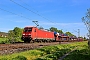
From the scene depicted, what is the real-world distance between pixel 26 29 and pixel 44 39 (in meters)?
8.75

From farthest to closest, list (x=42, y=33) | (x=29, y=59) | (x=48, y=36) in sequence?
(x=48, y=36) < (x=42, y=33) < (x=29, y=59)

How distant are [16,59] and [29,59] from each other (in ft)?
7.49

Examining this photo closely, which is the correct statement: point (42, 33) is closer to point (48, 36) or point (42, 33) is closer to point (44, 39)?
point (44, 39)

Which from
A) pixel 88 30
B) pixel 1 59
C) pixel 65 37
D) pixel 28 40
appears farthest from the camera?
pixel 65 37

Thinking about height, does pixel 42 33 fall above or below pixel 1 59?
above

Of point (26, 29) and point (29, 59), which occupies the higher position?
point (26, 29)

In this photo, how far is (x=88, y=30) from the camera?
20.4 metres

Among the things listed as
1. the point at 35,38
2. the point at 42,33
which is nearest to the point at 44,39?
the point at 42,33

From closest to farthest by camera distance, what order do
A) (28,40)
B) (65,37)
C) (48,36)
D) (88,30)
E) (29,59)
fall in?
(29,59)
(88,30)
(28,40)
(48,36)
(65,37)

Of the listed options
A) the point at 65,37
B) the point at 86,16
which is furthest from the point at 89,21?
the point at 65,37

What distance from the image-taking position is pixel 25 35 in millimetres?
45625

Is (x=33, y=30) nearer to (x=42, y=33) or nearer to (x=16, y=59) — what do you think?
(x=42, y=33)

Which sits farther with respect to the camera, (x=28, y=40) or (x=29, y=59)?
(x=28, y=40)

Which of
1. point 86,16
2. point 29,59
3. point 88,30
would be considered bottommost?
point 29,59
